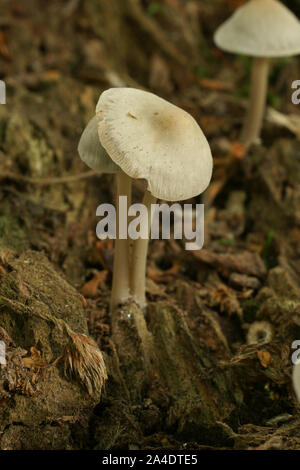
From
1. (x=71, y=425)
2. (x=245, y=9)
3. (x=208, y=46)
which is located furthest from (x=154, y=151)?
(x=208, y=46)

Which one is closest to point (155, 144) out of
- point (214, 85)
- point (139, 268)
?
point (139, 268)

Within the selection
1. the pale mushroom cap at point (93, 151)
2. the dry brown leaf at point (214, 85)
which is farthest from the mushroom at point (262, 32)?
the pale mushroom cap at point (93, 151)

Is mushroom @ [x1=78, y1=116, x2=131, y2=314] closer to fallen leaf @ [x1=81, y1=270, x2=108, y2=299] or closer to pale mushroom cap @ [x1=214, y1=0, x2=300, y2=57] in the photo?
fallen leaf @ [x1=81, y1=270, x2=108, y2=299]

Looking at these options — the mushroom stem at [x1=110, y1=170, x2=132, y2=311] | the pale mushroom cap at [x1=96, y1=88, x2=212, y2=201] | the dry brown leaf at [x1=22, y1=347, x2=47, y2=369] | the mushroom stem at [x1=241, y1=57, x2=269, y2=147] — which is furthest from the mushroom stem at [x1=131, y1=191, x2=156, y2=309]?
the mushroom stem at [x1=241, y1=57, x2=269, y2=147]

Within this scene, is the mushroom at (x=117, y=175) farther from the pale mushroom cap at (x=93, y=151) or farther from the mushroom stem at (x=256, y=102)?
the mushroom stem at (x=256, y=102)

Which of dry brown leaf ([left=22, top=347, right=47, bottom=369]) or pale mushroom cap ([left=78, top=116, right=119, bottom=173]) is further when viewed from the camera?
Answer: pale mushroom cap ([left=78, top=116, right=119, bottom=173])

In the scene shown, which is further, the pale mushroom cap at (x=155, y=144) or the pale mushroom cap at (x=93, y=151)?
the pale mushroom cap at (x=93, y=151)

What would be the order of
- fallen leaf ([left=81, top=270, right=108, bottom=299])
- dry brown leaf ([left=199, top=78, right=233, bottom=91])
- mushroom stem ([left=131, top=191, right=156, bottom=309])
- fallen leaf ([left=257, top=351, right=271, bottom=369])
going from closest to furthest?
fallen leaf ([left=257, top=351, right=271, bottom=369]) → mushroom stem ([left=131, top=191, right=156, bottom=309]) → fallen leaf ([left=81, top=270, right=108, bottom=299]) → dry brown leaf ([left=199, top=78, right=233, bottom=91])
